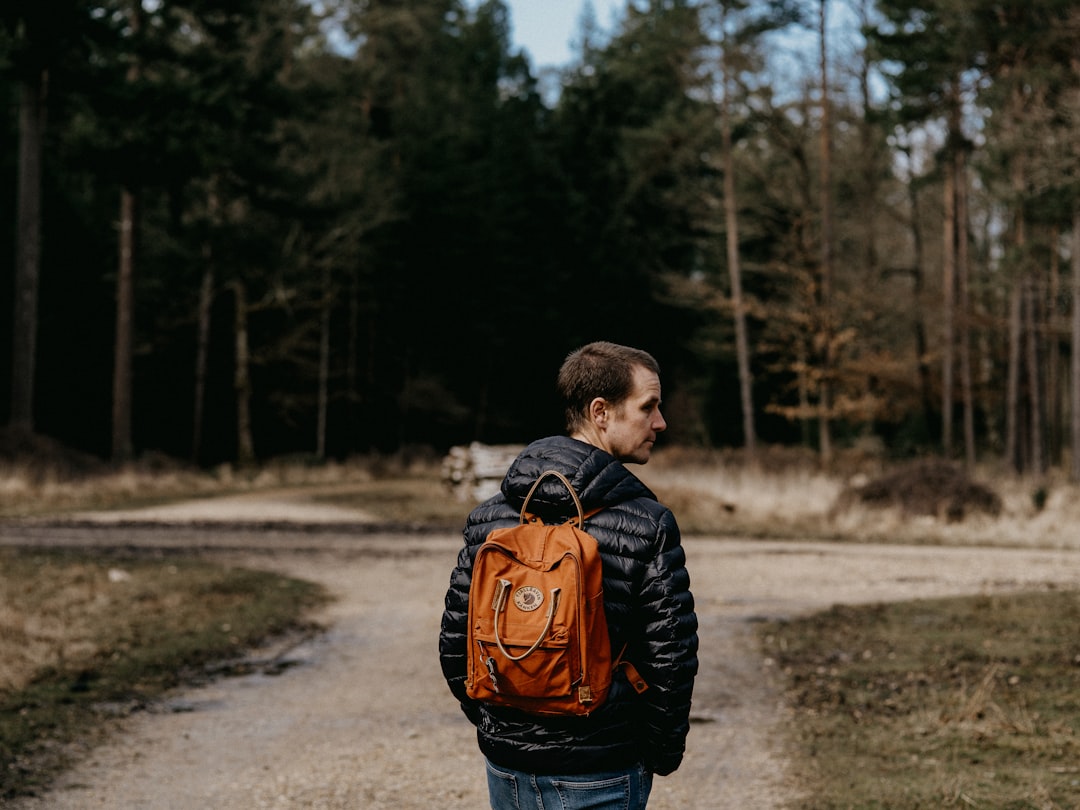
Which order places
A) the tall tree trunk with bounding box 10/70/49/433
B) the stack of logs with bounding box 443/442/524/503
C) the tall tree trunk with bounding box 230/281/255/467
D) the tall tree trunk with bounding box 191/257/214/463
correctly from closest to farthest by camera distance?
the stack of logs with bounding box 443/442/524/503
the tall tree trunk with bounding box 10/70/49/433
the tall tree trunk with bounding box 191/257/214/463
the tall tree trunk with bounding box 230/281/255/467

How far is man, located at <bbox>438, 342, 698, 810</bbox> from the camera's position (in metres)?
2.71

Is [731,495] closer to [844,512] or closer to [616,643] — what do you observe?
[844,512]

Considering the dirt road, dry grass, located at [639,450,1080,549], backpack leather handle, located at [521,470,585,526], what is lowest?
the dirt road

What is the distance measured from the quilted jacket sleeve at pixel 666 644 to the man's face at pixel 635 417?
0.73ft

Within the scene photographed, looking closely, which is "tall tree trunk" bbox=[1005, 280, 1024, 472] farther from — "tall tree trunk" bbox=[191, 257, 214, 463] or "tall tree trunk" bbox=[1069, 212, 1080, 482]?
"tall tree trunk" bbox=[191, 257, 214, 463]

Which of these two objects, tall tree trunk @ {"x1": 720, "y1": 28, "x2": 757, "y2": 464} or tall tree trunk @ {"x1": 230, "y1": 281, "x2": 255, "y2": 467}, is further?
tall tree trunk @ {"x1": 230, "y1": 281, "x2": 255, "y2": 467}

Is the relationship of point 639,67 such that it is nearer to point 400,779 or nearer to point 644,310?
point 644,310

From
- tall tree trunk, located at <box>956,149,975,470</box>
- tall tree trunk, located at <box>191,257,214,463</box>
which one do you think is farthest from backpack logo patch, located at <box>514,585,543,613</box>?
tall tree trunk, located at <box>191,257,214,463</box>

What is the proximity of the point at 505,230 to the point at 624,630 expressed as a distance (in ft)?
144

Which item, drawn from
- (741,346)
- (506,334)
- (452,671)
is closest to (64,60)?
(741,346)

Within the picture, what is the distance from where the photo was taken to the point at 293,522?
20312mm

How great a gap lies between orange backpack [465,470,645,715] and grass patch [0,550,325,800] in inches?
151

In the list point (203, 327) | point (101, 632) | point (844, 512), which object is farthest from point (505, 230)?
point (101, 632)

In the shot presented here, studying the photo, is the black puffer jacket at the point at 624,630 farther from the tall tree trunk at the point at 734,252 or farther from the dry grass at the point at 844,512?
the tall tree trunk at the point at 734,252
